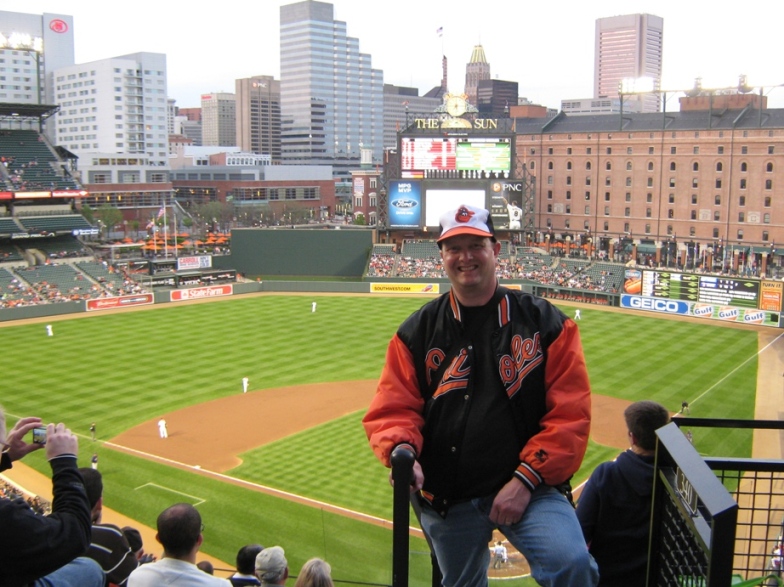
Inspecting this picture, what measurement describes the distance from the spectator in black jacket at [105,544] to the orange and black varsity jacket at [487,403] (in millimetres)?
2804

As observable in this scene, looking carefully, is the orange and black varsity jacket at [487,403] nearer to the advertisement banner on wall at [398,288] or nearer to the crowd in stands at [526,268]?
the crowd in stands at [526,268]

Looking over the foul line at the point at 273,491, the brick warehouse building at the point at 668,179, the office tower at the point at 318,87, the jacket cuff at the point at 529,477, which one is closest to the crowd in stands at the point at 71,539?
the jacket cuff at the point at 529,477

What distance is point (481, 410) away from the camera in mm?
3529

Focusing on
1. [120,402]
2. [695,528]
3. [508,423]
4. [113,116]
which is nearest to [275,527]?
[120,402]

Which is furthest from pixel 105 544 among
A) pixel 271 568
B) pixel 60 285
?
pixel 60 285

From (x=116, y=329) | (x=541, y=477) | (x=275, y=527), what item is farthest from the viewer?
(x=116, y=329)

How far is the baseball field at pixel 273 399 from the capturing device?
18781mm

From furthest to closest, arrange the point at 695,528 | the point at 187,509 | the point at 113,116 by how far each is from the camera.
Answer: the point at 113,116
the point at 187,509
the point at 695,528

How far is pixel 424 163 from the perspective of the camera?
199 feet

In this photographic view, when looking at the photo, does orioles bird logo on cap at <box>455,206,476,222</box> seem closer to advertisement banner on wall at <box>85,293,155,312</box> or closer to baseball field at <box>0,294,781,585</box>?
baseball field at <box>0,294,781,585</box>

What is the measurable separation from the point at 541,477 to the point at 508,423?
291 millimetres

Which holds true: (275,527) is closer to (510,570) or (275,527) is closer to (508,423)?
(510,570)

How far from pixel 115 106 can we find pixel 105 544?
12610 centimetres

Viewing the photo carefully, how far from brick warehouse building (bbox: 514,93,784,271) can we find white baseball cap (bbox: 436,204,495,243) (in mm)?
65677
